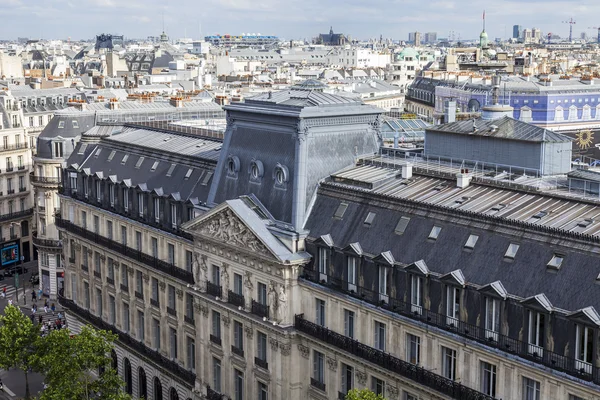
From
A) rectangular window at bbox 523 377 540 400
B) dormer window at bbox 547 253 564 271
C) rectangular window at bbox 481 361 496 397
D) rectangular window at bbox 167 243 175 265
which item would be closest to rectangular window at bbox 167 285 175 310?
rectangular window at bbox 167 243 175 265

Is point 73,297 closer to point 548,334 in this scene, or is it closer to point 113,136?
point 113,136

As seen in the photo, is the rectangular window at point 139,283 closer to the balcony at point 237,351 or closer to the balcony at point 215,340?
the balcony at point 215,340

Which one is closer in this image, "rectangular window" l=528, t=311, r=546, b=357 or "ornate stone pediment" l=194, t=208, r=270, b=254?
"rectangular window" l=528, t=311, r=546, b=357

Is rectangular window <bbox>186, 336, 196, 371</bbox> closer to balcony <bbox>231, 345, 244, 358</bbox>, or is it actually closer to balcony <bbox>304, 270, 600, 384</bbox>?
balcony <bbox>231, 345, 244, 358</bbox>

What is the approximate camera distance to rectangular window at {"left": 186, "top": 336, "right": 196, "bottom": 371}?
69.6m

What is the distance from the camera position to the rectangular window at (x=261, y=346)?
59.4 m

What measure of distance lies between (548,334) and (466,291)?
5.23 metres

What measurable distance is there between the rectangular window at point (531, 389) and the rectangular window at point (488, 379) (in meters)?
1.86

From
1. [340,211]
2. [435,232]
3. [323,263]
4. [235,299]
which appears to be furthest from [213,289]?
[435,232]

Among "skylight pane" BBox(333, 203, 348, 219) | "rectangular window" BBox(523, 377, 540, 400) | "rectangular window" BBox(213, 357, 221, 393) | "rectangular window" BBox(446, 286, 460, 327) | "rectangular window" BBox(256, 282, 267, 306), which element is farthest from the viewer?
"rectangular window" BBox(213, 357, 221, 393)

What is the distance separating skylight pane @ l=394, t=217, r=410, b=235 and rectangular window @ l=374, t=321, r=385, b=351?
5082 mm

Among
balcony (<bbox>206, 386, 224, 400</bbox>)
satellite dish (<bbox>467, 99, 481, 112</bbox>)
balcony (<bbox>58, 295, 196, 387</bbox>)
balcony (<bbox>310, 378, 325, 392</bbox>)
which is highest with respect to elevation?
satellite dish (<bbox>467, 99, 481, 112</bbox>)

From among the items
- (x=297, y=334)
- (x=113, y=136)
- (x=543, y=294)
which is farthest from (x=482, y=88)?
(x=543, y=294)

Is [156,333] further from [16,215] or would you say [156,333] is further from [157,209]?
[16,215]
